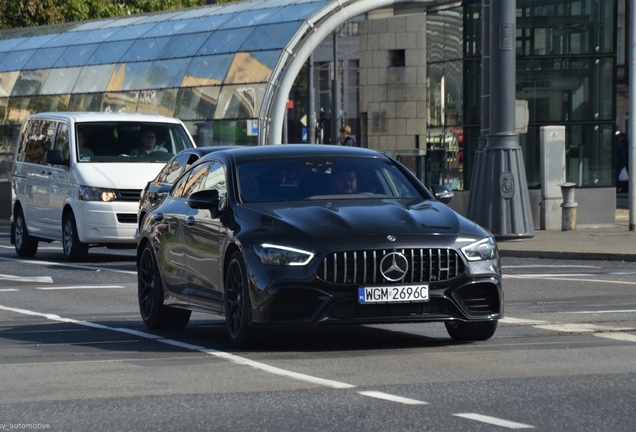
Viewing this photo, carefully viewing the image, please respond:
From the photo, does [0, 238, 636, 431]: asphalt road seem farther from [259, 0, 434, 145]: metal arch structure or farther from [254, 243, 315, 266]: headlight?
[259, 0, 434, 145]: metal arch structure

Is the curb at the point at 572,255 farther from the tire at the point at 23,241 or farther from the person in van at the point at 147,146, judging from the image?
the tire at the point at 23,241

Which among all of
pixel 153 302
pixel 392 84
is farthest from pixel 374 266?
pixel 392 84

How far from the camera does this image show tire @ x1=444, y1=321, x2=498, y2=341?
1018cm

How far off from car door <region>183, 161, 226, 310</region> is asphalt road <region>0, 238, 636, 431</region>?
377mm

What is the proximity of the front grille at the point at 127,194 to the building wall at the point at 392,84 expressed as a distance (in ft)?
80.6

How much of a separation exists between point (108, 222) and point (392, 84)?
26.3 metres

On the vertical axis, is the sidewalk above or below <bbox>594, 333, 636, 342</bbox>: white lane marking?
below

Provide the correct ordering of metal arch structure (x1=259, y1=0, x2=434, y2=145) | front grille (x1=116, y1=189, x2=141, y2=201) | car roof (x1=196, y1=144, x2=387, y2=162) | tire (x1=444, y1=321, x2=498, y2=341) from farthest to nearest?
metal arch structure (x1=259, y1=0, x2=434, y2=145) < front grille (x1=116, y1=189, x2=141, y2=201) < car roof (x1=196, y1=144, x2=387, y2=162) < tire (x1=444, y1=321, x2=498, y2=341)

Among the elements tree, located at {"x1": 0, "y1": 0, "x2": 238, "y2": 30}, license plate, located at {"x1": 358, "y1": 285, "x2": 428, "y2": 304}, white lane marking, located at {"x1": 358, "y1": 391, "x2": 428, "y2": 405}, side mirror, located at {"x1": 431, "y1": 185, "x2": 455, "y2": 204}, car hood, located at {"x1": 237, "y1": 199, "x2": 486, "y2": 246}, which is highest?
tree, located at {"x1": 0, "y1": 0, "x2": 238, "y2": 30}

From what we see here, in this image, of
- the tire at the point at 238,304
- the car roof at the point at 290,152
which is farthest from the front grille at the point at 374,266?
the car roof at the point at 290,152

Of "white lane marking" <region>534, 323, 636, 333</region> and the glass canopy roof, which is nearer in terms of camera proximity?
"white lane marking" <region>534, 323, 636, 333</region>

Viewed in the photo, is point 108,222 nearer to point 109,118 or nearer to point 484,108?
point 109,118

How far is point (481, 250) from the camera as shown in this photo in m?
9.81

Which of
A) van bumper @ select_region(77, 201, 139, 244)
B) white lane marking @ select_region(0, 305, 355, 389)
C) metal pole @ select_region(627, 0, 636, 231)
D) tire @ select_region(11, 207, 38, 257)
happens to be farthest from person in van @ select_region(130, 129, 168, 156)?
metal pole @ select_region(627, 0, 636, 231)
